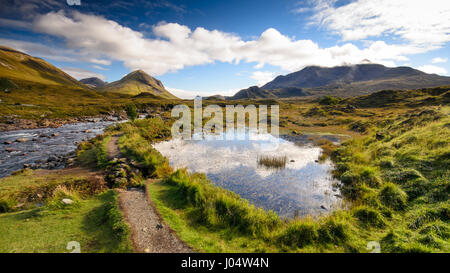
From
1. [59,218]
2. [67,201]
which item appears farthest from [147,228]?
[67,201]

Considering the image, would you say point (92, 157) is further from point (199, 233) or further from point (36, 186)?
point (199, 233)

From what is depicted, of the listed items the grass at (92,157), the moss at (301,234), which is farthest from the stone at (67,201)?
the moss at (301,234)

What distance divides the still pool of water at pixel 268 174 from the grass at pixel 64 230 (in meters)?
8.97

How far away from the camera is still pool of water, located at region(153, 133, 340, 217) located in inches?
532

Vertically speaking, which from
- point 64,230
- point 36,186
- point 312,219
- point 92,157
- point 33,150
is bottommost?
point 312,219

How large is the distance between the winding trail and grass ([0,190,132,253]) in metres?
0.42

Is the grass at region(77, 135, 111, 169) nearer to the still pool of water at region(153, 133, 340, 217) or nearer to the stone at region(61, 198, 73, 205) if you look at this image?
the still pool of water at region(153, 133, 340, 217)

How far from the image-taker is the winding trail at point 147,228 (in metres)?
7.27

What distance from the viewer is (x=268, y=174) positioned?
18.6 m

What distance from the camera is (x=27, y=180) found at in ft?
45.8

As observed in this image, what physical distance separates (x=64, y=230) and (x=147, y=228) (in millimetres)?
3600

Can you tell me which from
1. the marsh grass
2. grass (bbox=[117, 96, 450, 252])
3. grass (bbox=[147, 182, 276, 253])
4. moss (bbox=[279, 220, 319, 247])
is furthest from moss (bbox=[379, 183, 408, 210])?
the marsh grass

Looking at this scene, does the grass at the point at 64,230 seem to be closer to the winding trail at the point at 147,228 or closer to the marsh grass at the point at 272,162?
the winding trail at the point at 147,228

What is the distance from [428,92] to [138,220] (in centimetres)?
12181
